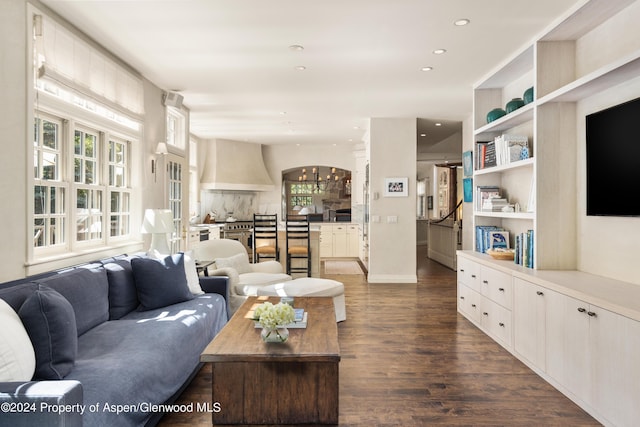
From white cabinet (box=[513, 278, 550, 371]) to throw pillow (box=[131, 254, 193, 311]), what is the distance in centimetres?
278

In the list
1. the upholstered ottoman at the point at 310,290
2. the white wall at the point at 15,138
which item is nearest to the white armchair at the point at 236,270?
the upholstered ottoman at the point at 310,290

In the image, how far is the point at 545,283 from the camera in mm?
2994

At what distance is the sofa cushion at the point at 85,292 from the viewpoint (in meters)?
2.53

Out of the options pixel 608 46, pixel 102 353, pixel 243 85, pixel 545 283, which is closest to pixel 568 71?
pixel 608 46

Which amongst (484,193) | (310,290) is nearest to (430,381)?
(310,290)

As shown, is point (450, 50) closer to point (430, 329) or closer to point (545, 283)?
point (545, 283)

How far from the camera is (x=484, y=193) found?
4.70 m

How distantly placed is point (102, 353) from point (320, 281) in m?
2.68

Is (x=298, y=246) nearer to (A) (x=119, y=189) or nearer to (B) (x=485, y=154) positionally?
(A) (x=119, y=189)

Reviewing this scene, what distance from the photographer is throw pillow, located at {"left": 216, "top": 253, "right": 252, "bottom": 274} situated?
4.58m

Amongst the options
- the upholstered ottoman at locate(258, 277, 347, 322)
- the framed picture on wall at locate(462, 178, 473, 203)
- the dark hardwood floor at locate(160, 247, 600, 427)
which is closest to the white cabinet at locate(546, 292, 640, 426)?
the dark hardwood floor at locate(160, 247, 600, 427)

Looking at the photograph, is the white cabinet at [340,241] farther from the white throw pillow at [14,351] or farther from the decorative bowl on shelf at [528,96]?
the white throw pillow at [14,351]

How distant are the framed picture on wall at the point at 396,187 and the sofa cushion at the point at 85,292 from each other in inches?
190

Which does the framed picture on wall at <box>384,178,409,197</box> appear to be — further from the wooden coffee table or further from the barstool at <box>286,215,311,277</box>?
the wooden coffee table
